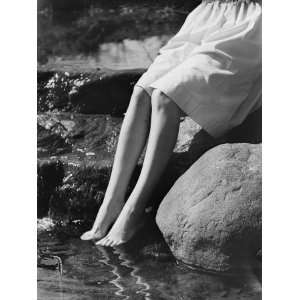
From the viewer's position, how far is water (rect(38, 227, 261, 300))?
2.30 m

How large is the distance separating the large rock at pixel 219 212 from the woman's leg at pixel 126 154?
22 centimetres

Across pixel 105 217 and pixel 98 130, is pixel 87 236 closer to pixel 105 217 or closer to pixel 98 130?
pixel 105 217

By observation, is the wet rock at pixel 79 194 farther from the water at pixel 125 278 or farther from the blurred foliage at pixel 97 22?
the blurred foliage at pixel 97 22

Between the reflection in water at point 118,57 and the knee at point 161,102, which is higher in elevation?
the reflection in water at point 118,57

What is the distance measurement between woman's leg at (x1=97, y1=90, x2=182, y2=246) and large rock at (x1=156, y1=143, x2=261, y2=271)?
121mm

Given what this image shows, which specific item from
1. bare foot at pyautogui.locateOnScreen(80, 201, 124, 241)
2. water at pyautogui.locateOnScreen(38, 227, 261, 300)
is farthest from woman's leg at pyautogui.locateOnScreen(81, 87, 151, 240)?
water at pyautogui.locateOnScreen(38, 227, 261, 300)

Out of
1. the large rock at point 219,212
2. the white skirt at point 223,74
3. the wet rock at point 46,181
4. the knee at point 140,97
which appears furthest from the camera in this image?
the wet rock at point 46,181

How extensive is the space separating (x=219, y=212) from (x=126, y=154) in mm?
427

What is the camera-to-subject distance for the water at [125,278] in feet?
7.55

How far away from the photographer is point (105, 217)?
2.49m

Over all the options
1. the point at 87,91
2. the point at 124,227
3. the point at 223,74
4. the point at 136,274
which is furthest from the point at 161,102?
the point at 136,274

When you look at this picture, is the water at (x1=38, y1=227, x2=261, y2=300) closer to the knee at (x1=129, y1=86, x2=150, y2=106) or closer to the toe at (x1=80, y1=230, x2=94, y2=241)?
the toe at (x1=80, y1=230, x2=94, y2=241)

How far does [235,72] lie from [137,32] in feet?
1.35

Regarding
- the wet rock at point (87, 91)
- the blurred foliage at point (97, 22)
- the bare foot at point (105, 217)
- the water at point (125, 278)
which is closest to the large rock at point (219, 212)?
the water at point (125, 278)
